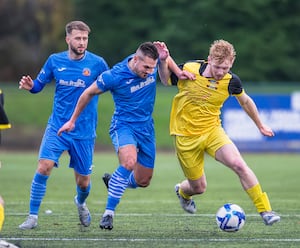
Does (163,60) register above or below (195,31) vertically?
above

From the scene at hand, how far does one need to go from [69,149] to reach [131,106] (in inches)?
38.3

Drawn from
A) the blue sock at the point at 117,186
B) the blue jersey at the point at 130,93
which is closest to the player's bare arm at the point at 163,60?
the blue jersey at the point at 130,93

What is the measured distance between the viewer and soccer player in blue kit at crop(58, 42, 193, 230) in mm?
9656

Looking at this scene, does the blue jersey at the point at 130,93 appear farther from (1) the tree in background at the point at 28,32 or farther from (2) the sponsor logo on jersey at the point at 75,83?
(1) the tree in background at the point at 28,32

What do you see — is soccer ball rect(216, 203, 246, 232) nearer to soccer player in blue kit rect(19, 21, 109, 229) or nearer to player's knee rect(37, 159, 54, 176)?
soccer player in blue kit rect(19, 21, 109, 229)

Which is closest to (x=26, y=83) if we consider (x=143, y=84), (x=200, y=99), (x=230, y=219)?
(x=143, y=84)

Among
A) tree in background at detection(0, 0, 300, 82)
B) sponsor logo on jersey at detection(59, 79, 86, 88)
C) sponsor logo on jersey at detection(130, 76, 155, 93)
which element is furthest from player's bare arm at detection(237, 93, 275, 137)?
tree in background at detection(0, 0, 300, 82)

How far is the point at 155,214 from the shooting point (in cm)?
1172

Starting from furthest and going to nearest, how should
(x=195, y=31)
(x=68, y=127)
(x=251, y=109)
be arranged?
(x=195, y=31)
(x=251, y=109)
(x=68, y=127)

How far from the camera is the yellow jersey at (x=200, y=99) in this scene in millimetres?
9977

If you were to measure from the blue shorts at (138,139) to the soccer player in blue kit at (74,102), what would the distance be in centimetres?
47

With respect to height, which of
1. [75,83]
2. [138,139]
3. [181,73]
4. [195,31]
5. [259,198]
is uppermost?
[181,73]

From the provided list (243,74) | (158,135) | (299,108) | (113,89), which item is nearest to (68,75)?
(113,89)

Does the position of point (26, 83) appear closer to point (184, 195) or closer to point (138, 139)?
point (138, 139)
